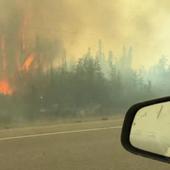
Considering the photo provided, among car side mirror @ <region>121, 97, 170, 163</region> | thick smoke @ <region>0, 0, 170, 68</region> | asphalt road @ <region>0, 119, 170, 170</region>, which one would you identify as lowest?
asphalt road @ <region>0, 119, 170, 170</region>

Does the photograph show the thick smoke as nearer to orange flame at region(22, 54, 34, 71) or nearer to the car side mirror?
orange flame at region(22, 54, 34, 71)

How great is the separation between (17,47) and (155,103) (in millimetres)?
11810

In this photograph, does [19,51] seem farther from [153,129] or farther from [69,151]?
[153,129]

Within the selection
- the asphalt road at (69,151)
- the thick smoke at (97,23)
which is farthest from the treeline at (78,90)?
the asphalt road at (69,151)

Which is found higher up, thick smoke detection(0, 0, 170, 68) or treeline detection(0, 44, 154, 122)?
thick smoke detection(0, 0, 170, 68)

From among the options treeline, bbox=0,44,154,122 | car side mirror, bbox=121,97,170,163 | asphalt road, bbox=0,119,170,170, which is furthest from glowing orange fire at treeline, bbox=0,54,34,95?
car side mirror, bbox=121,97,170,163

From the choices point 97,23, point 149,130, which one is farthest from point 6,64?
point 149,130

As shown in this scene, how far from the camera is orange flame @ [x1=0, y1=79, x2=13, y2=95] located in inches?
497

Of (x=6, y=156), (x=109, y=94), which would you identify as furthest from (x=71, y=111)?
(x=6, y=156)

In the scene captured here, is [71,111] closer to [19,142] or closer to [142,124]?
[19,142]

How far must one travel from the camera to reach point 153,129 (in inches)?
68.7

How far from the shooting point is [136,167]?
5.69 metres

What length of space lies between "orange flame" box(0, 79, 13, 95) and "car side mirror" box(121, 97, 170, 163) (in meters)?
10.9

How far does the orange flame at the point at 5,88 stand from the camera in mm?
12619
